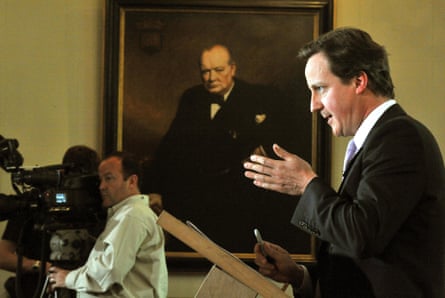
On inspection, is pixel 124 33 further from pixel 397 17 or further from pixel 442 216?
pixel 442 216

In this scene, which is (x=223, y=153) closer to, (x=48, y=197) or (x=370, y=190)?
(x=48, y=197)

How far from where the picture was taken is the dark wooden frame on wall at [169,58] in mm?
3342

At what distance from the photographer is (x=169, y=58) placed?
11.1 feet

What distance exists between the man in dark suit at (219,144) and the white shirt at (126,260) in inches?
21.5

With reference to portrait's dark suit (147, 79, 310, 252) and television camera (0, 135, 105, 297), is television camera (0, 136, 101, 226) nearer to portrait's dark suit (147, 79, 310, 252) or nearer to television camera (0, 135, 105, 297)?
television camera (0, 135, 105, 297)

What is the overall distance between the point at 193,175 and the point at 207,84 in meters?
0.48

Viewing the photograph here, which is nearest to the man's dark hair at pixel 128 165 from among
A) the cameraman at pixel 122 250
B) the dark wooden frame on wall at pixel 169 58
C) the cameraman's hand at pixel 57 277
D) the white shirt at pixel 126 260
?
the cameraman at pixel 122 250

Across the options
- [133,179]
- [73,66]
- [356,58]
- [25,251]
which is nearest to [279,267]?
[356,58]

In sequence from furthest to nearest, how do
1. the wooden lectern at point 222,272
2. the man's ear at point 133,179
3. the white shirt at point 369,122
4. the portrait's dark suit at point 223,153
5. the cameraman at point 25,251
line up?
the portrait's dark suit at point 223,153 < the man's ear at point 133,179 < the cameraman at point 25,251 < the white shirt at point 369,122 < the wooden lectern at point 222,272

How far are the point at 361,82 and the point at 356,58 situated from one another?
0.06 meters

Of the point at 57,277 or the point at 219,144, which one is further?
the point at 219,144

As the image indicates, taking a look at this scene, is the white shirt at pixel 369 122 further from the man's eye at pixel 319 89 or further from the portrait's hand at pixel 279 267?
the portrait's hand at pixel 279 267

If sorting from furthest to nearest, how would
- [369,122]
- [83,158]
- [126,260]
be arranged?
[83,158] < [126,260] < [369,122]

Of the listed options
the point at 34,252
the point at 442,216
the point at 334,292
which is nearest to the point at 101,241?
the point at 34,252
